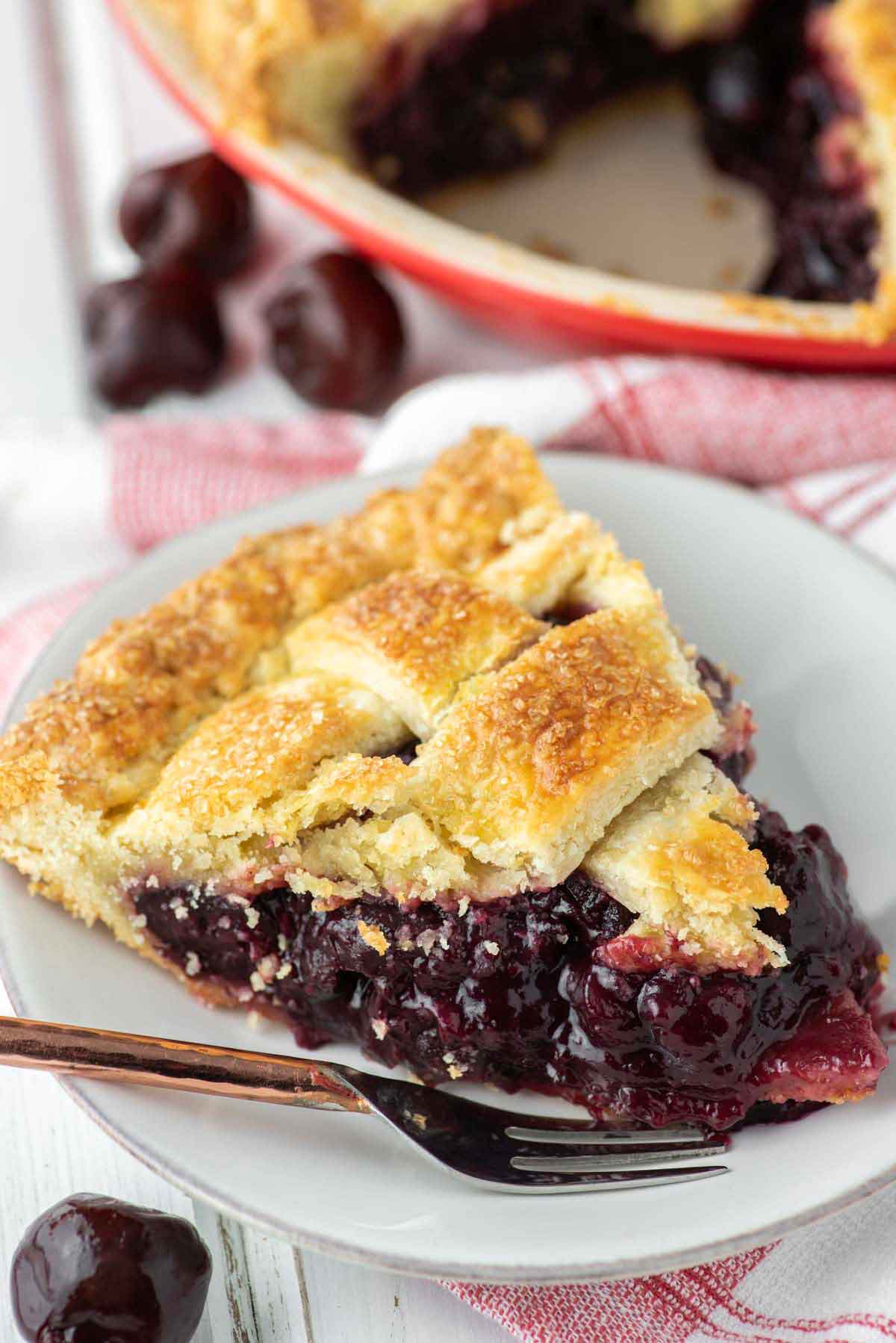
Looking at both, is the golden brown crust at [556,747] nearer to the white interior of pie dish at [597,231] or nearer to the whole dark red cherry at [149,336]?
the white interior of pie dish at [597,231]

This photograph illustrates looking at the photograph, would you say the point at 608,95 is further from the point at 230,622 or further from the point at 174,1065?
the point at 174,1065

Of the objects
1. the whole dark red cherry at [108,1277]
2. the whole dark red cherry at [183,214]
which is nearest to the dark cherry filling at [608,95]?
the whole dark red cherry at [183,214]

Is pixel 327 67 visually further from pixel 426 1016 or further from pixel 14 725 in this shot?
pixel 426 1016

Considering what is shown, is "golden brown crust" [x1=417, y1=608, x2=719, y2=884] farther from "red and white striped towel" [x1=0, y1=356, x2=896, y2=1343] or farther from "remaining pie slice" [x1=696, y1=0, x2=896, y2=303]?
"remaining pie slice" [x1=696, y1=0, x2=896, y2=303]

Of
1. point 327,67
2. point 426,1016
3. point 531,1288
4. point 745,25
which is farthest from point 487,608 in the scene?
point 745,25

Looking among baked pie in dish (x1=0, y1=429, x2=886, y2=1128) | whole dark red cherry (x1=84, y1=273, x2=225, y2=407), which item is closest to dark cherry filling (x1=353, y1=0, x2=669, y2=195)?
whole dark red cherry (x1=84, y1=273, x2=225, y2=407)

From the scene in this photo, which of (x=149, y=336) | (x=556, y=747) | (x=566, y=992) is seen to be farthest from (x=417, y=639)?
(x=149, y=336)
